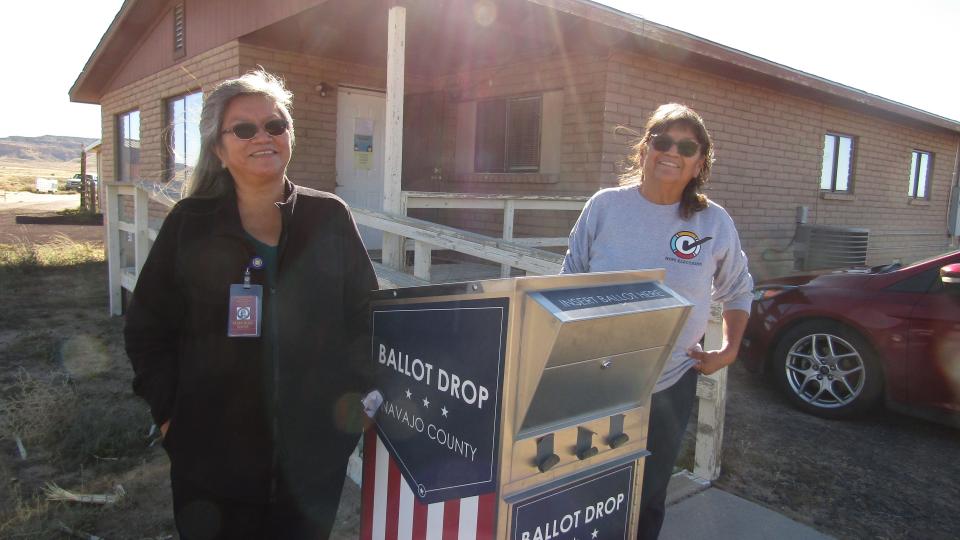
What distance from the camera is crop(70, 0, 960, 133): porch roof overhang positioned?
19.3 feet

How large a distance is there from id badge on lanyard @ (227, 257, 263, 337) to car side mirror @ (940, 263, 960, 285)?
4.32m

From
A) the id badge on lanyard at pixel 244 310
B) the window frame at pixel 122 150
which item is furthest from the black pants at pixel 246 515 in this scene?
the window frame at pixel 122 150

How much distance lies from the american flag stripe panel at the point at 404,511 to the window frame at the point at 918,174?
14133 millimetres

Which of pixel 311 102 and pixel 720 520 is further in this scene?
pixel 311 102

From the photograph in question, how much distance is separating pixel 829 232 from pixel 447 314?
9798 millimetres

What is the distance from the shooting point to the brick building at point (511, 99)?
668 centimetres

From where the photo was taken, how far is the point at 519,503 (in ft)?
4.55

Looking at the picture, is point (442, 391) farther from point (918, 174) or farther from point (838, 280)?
point (918, 174)

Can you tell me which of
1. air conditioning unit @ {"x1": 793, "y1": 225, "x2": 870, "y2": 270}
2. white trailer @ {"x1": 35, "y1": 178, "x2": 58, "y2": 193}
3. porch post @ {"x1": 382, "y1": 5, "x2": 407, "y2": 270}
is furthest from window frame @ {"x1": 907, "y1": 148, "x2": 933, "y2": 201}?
white trailer @ {"x1": 35, "y1": 178, "x2": 58, "y2": 193}

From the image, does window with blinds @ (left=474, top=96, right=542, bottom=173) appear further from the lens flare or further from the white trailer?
the white trailer

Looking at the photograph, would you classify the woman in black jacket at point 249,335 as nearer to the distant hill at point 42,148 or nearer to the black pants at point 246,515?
the black pants at point 246,515

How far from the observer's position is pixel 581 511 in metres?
1.52

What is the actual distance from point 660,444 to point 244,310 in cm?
130

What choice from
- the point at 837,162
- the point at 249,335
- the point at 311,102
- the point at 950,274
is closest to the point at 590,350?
the point at 249,335
